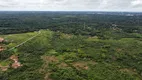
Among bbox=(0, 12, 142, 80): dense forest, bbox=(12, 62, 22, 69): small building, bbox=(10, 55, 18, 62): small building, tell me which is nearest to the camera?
bbox=(0, 12, 142, 80): dense forest

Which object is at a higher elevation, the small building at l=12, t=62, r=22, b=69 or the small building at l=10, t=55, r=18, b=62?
the small building at l=10, t=55, r=18, b=62

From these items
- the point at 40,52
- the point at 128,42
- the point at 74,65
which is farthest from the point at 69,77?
the point at 128,42

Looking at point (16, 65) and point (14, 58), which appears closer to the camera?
point (16, 65)

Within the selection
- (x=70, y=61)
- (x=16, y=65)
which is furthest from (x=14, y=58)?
(x=70, y=61)

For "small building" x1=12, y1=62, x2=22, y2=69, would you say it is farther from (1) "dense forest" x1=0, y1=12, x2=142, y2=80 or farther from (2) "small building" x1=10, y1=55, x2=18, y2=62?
(2) "small building" x1=10, y1=55, x2=18, y2=62

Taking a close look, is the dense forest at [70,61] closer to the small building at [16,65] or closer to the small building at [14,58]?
the small building at [14,58]

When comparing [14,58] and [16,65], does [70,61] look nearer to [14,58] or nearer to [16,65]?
[16,65]

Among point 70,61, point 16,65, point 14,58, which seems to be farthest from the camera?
point 14,58

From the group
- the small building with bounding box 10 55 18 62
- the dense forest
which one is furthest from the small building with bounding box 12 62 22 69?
the small building with bounding box 10 55 18 62

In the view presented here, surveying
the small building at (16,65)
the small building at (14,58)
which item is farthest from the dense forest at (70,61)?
the small building at (16,65)

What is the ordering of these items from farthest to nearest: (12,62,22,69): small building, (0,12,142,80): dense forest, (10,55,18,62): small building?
1. (10,55,18,62): small building
2. (12,62,22,69): small building
3. (0,12,142,80): dense forest

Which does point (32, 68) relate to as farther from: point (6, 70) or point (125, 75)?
point (125, 75)
